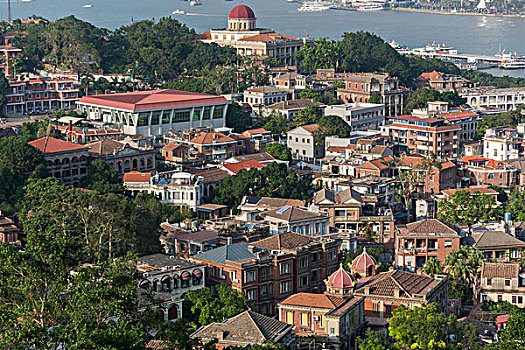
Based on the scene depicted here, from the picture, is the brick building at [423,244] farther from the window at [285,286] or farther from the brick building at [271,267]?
the window at [285,286]

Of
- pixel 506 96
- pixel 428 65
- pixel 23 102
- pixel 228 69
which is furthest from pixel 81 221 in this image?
pixel 428 65

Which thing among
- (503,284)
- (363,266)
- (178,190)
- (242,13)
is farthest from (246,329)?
(242,13)

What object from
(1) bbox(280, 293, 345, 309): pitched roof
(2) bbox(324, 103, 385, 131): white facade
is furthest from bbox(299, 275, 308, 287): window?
(2) bbox(324, 103, 385, 131): white facade

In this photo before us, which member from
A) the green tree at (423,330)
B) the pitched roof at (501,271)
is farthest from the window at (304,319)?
the pitched roof at (501,271)

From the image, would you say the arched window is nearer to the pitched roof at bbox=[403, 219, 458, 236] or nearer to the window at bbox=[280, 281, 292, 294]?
the window at bbox=[280, 281, 292, 294]

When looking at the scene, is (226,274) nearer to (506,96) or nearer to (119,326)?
(119,326)

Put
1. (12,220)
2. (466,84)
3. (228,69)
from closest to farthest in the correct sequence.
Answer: (12,220), (228,69), (466,84)
